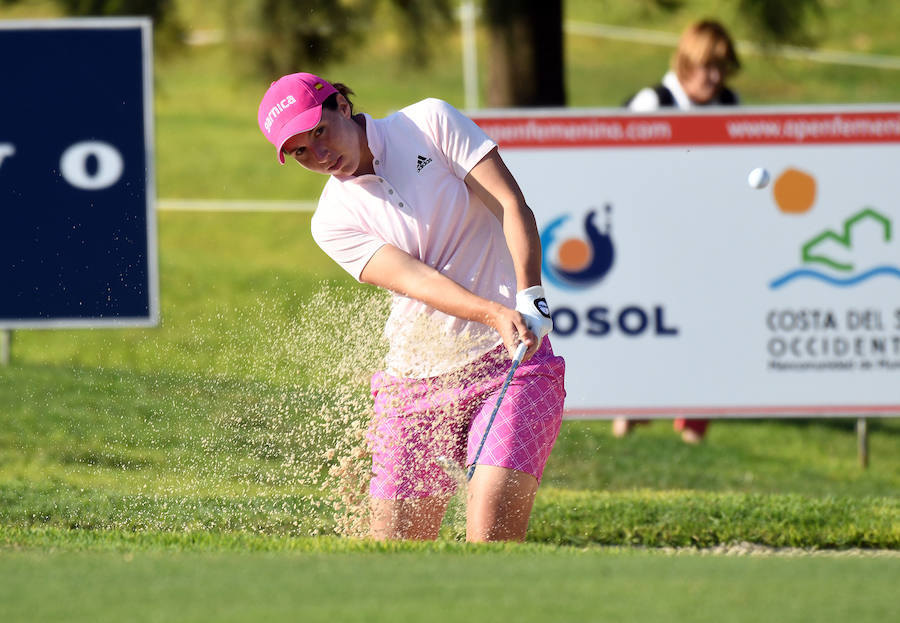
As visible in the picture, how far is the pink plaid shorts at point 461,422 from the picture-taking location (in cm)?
459

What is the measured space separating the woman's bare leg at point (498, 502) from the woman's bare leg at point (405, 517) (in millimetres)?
272

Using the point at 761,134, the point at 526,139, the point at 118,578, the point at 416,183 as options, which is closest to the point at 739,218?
the point at 761,134

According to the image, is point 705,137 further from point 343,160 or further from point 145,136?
point 343,160

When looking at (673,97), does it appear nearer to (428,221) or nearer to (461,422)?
(428,221)

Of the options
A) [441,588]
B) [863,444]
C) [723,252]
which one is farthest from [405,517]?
[863,444]

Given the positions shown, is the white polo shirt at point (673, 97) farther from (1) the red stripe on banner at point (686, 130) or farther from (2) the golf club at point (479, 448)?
(2) the golf club at point (479, 448)

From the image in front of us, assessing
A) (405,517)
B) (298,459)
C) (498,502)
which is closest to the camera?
(498,502)

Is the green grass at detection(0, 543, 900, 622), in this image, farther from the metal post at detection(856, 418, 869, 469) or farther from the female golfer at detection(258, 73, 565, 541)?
the metal post at detection(856, 418, 869, 469)

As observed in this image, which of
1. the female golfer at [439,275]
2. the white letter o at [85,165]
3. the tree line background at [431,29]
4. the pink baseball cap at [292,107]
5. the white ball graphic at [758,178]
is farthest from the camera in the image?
the tree line background at [431,29]

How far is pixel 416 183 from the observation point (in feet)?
15.2

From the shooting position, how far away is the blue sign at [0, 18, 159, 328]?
25.1 feet

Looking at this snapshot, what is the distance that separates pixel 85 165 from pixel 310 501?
9.42 ft

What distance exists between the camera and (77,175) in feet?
25.3

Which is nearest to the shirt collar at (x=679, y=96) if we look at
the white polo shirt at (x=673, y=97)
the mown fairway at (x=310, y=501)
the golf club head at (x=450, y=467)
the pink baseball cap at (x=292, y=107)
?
the white polo shirt at (x=673, y=97)
